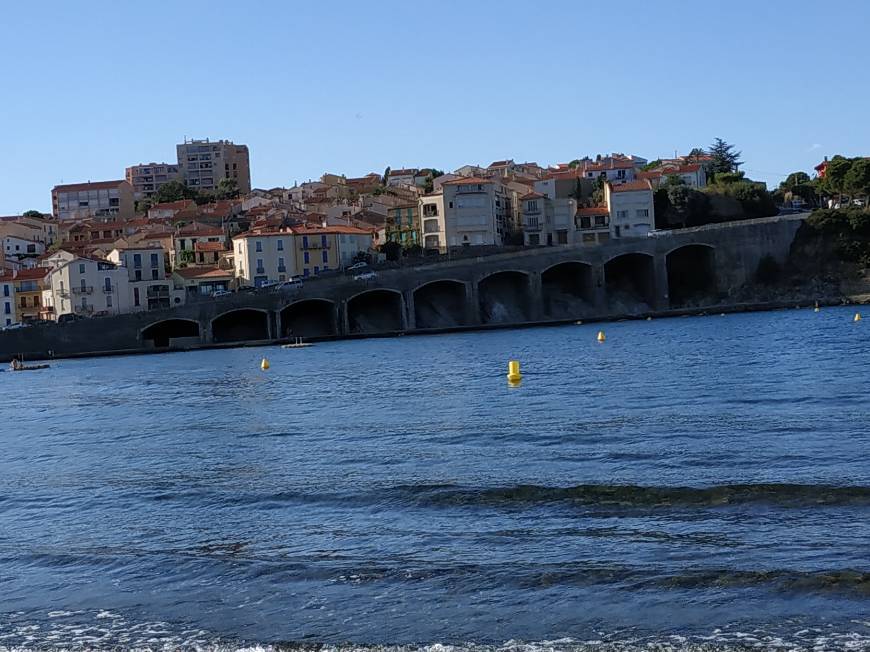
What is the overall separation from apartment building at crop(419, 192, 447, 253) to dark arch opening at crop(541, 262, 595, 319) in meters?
11.4

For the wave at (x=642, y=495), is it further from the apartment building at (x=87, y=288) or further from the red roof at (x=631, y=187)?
the red roof at (x=631, y=187)

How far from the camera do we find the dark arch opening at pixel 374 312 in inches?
3671

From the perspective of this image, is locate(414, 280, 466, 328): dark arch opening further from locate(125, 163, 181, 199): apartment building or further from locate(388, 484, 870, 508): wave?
locate(125, 163, 181, 199): apartment building

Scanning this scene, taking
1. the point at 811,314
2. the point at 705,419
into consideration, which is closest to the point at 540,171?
the point at 811,314

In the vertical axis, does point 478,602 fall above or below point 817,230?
below

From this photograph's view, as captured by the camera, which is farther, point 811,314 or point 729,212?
point 729,212

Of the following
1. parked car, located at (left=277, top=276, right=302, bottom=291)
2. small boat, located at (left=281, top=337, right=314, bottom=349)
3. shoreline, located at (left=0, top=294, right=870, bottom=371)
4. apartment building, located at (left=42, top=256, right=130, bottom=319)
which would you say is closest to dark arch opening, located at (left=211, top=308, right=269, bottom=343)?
parked car, located at (left=277, top=276, right=302, bottom=291)

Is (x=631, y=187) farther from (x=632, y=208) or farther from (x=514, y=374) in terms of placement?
(x=514, y=374)

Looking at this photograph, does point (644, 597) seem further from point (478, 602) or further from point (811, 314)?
point (811, 314)

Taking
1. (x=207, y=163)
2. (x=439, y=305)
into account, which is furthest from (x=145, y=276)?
(x=207, y=163)

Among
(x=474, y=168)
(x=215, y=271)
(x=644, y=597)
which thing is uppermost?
(x=474, y=168)

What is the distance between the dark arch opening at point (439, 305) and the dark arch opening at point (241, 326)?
1197 centimetres

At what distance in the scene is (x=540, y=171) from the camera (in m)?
150

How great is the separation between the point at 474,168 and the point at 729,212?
113 feet
